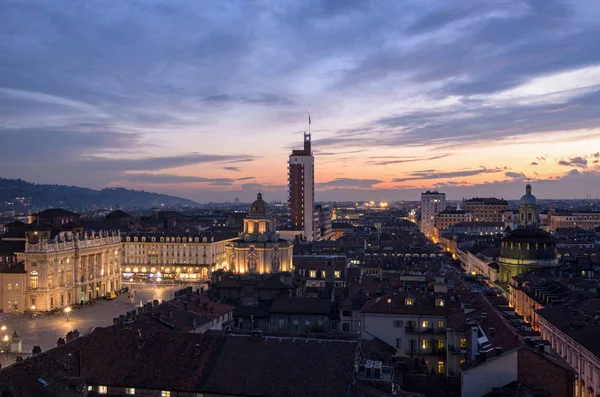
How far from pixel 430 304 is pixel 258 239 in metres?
51.4

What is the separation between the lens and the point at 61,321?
85812 millimetres

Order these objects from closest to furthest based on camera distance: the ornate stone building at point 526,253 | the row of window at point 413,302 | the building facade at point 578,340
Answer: the building facade at point 578,340 → the row of window at point 413,302 → the ornate stone building at point 526,253

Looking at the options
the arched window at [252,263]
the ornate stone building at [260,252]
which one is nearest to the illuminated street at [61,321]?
the ornate stone building at [260,252]

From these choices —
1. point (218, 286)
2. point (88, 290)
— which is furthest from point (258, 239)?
point (88, 290)

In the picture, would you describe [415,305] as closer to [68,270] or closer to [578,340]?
[578,340]

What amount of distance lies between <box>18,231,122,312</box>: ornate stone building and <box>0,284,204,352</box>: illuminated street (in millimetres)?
3704

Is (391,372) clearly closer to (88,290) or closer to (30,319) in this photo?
(30,319)

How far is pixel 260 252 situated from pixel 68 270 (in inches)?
1282

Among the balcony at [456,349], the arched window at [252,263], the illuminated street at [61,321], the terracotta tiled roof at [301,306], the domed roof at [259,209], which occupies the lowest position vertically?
the illuminated street at [61,321]

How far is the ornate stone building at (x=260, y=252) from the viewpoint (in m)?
104

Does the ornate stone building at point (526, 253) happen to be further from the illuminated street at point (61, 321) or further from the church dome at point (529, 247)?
the illuminated street at point (61, 321)

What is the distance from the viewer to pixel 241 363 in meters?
36.4

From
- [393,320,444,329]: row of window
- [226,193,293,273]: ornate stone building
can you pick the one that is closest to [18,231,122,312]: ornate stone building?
[226,193,293,273]: ornate stone building

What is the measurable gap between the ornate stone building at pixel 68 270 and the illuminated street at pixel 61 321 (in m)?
3.70
